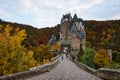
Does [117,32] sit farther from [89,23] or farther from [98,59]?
[98,59]

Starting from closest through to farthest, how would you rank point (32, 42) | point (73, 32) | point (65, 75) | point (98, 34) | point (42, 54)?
point (65, 75)
point (42, 54)
point (32, 42)
point (73, 32)
point (98, 34)

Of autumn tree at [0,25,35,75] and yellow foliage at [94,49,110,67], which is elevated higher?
autumn tree at [0,25,35,75]

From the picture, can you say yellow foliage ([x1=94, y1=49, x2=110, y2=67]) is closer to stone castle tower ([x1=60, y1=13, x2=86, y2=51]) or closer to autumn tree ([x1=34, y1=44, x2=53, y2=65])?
stone castle tower ([x1=60, y1=13, x2=86, y2=51])

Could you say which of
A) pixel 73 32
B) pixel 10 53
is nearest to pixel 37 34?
pixel 73 32

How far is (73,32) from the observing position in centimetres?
10244

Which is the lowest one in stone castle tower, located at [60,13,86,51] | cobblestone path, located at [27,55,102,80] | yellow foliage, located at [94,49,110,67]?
yellow foliage, located at [94,49,110,67]

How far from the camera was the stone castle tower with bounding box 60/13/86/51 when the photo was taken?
98188 mm

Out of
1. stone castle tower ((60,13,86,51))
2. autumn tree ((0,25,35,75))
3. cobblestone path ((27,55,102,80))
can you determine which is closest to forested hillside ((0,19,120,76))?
autumn tree ((0,25,35,75))

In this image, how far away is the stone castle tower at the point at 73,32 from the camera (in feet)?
322

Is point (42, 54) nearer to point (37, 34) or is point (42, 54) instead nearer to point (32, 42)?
point (32, 42)

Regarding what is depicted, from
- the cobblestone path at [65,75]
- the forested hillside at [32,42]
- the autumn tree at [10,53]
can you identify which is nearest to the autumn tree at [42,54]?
the forested hillside at [32,42]

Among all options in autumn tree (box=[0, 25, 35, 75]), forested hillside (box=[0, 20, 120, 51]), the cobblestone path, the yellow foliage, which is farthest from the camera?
forested hillside (box=[0, 20, 120, 51])

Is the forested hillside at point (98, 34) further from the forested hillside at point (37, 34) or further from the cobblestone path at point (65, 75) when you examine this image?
the cobblestone path at point (65, 75)

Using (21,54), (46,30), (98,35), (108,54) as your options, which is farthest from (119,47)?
(21,54)
